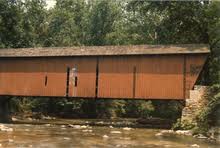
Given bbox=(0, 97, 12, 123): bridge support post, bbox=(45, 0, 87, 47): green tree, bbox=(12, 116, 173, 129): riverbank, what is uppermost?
bbox=(45, 0, 87, 47): green tree

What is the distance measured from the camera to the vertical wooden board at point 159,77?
99.4 feet

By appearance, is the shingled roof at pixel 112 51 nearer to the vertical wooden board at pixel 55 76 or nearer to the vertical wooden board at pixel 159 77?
Answer: the vertical wooden board at pixel 159 77

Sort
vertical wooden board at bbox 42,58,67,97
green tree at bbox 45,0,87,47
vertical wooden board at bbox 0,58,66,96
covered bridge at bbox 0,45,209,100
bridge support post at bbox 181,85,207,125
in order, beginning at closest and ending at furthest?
bridge support post at bbox 181,85,207,125 → covered bridge at bbox 0,45,209,100 → vertical wooden board at bbox 42,58,67,97 → vertical wooden board at bbox 0,58,66,96 → green tree at bbox 45,0,87,47

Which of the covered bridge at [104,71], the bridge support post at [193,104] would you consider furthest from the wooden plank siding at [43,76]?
the bridge support post at [193,104]

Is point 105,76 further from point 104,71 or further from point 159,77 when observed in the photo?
point 159,77

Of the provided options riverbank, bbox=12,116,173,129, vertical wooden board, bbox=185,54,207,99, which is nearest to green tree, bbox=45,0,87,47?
riverbank, bbox=12,116,173,129

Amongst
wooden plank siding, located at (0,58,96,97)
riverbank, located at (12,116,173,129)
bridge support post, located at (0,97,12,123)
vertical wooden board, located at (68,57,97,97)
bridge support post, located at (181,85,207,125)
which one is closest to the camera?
bridge support post, located at (181,85,207,125)

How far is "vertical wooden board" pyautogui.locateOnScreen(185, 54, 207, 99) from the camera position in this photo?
2986 centimetres

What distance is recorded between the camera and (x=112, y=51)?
3138cm

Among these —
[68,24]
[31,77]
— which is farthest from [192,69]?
[68,24]

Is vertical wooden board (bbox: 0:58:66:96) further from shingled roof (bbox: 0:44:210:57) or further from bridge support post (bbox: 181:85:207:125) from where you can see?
bridge support post (bbox: 181:85:207:125)

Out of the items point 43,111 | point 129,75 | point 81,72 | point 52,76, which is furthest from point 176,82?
point 43,111

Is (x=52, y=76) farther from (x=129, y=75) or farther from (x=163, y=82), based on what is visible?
(x=163, y=82)

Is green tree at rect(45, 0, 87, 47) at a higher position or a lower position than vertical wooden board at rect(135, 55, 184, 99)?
higher
